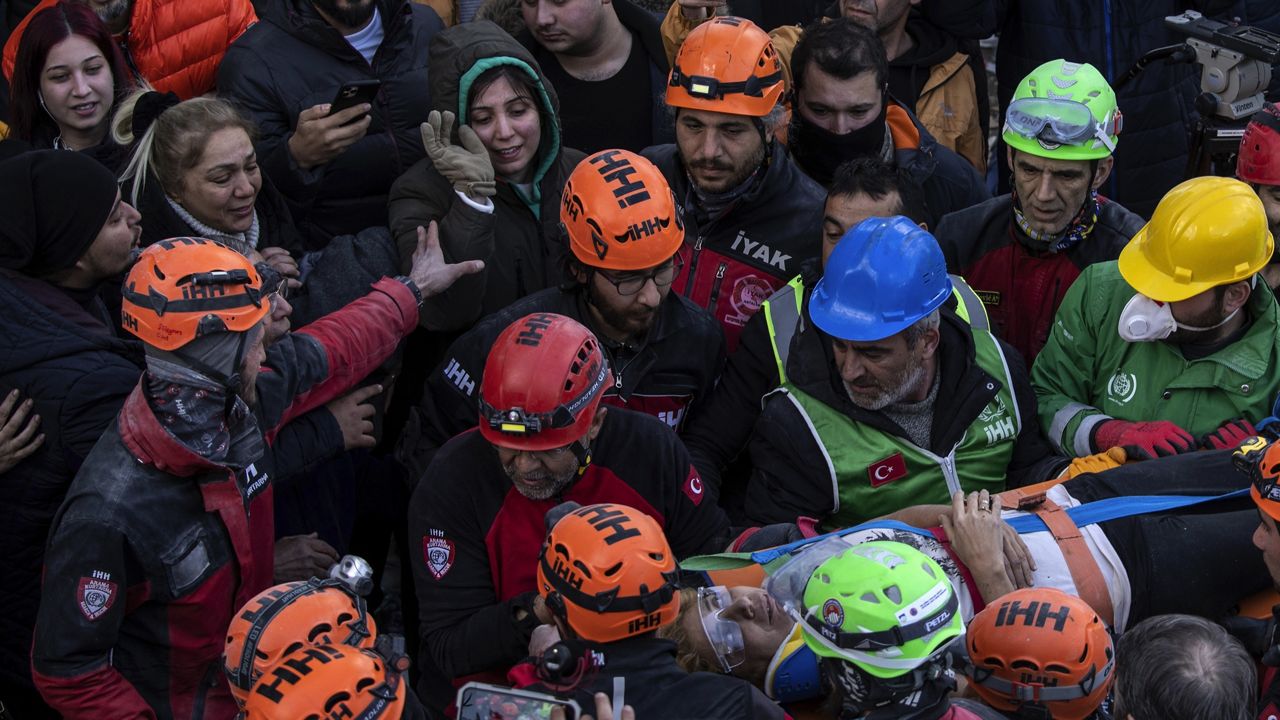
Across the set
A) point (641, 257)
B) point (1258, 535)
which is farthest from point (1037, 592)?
point (641, 257)

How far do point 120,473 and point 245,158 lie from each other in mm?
1491

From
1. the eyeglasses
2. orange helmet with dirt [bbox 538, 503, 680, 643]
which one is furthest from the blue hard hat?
orange helmet with dirt [bbox 538, 503, 680, 643]

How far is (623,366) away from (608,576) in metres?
1.35

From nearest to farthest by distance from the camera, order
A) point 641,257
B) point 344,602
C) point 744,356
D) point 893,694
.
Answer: point 893,694
point 344,602
point 641,257
point 744,356

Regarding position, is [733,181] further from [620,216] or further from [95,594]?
[95,594]

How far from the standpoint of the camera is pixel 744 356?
4.81 metres

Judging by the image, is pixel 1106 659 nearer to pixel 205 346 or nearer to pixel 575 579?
pixel 575 579

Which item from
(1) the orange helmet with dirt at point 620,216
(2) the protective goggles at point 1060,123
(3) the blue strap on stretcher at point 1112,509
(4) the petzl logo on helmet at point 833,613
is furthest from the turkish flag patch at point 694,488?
(2) the protective goggles at point 1060,123

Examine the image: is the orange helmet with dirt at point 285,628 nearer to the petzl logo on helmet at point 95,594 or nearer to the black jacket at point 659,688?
the petzl logo on helmet at point 95,594

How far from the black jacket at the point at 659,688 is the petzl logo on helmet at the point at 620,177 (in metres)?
1.64

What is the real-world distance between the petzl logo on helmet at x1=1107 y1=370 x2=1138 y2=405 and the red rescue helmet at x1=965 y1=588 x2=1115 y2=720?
4.33ft

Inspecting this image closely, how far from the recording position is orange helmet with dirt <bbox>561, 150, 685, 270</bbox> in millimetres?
4504

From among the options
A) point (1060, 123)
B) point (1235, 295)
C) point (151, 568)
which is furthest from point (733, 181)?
point (151, 568)

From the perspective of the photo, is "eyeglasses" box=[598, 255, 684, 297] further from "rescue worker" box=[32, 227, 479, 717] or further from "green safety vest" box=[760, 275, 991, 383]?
"rescue worker" box=[32, 227, 479, 717]
